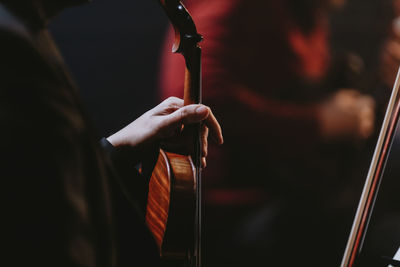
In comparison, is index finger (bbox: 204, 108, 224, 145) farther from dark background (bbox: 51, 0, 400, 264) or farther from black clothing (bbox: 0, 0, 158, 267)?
dark background (bbox: 51, 0, 400, 264)

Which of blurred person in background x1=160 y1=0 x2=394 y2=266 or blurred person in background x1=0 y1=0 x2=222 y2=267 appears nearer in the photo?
blurred person in background x1=0 y1=0 x2=222 y2=267

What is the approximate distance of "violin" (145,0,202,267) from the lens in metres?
0.77

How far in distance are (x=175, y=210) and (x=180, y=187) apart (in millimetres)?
44

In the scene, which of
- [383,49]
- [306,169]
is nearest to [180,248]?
[306,169]

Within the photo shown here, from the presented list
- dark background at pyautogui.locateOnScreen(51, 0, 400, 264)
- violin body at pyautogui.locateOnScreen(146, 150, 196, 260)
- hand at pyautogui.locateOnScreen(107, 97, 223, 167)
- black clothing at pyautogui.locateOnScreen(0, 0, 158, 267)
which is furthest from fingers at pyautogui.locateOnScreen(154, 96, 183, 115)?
dark background at pyautogui.locateOnScreen(51, 0, 400, 264)

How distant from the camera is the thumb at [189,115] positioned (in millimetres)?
791

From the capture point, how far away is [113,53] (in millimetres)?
1780

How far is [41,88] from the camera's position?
31 cm

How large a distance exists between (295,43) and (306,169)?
86cm

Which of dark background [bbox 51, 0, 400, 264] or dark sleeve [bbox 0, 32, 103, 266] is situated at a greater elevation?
dark background [bbox 51, 0, 400, 264]

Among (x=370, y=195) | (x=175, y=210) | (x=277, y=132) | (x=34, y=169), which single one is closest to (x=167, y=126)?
(x=175, y=210)

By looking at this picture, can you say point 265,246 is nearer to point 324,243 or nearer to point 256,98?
point 324,243

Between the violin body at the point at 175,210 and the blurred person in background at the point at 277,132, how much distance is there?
52 cm

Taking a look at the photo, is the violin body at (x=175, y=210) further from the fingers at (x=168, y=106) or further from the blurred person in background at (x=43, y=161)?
the blurred person in background at (x=43, y=161)
